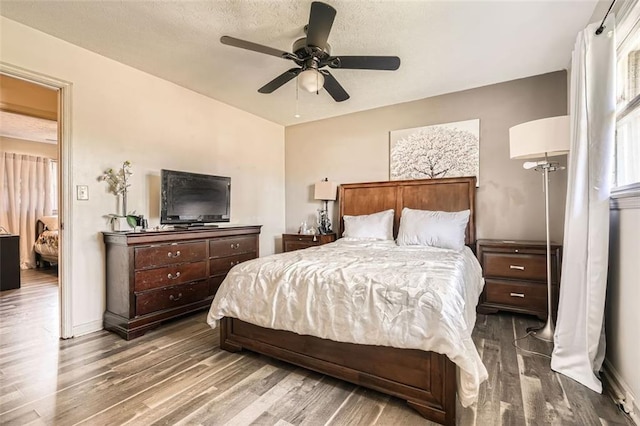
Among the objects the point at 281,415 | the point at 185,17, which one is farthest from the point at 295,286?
the point at 185,17

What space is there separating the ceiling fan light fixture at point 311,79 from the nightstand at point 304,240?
2360 millimetres

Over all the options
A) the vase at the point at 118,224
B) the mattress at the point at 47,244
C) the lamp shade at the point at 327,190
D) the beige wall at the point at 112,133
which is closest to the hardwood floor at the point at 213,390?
the beige wall at the point at 112,133

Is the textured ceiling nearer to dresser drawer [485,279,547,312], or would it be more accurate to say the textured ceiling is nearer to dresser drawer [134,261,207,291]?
dresser drawer [134,261,207,291]

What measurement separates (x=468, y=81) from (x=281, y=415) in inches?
149

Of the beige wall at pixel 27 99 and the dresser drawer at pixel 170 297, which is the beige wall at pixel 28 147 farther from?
the dresser drawer at pixel 170 297

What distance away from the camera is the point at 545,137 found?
8.08 ft

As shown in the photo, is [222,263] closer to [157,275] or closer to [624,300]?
[157,275]

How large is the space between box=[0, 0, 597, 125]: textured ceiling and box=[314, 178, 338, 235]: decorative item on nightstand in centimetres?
152

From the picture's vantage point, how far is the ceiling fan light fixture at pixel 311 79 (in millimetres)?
2326

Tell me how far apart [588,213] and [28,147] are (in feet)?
29.2

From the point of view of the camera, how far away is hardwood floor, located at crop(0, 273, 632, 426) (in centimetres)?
164

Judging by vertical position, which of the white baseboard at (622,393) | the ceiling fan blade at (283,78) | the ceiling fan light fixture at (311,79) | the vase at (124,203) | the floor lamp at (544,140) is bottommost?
the white baseboard at (622,393)

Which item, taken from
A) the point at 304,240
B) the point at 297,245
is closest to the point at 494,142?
the point at 304,240

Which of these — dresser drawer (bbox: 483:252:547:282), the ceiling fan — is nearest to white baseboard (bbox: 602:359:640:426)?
dresser drawer (bbox: 483:252:547:282)
